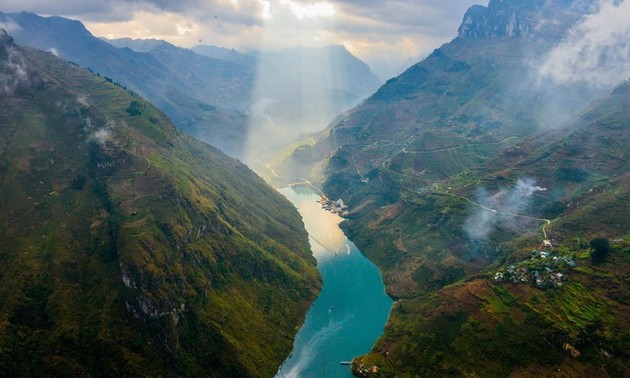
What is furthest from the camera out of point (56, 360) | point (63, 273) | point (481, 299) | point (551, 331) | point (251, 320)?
point (251, 320)

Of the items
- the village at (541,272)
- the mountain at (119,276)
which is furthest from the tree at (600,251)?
the mountain at (119,276)

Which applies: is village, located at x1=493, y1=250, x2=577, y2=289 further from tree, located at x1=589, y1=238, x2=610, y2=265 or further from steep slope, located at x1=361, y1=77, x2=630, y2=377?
tree, located at x1=589, y1=238, x2=610, y2=265

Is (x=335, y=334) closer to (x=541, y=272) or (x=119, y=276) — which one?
(x=541, y=272)

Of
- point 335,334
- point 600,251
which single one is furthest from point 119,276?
point 600,251

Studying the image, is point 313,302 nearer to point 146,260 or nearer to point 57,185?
point 146,260

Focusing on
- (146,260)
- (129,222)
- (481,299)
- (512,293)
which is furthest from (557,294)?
(129,222)

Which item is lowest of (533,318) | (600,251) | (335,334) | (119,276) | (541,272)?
(335,334)

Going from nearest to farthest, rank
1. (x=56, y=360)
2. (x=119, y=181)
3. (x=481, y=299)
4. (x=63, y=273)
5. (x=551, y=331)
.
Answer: (x=56, y=360)
(x=551, y=331)
(x=63, y=273)
(x=481, y=299)
(x=119, y=181)
